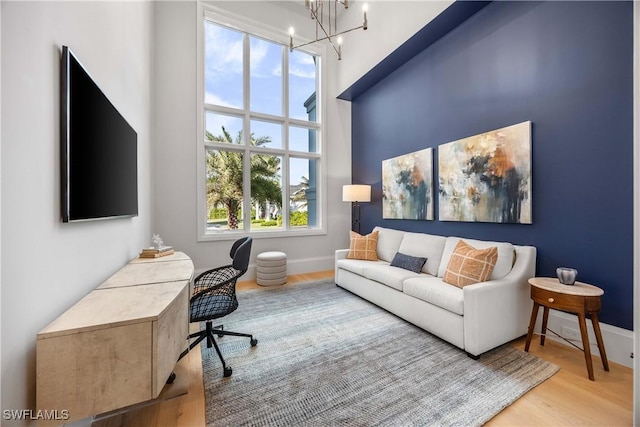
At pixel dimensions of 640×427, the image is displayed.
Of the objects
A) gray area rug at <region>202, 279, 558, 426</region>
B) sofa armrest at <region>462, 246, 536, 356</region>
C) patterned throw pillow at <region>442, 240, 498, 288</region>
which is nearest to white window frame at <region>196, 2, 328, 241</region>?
gray area rug at <region>202, 279, 558, 426</region>

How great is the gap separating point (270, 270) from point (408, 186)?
253 cm

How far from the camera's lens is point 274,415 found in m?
1.49

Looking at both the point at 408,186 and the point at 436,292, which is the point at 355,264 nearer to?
the point at 436,292

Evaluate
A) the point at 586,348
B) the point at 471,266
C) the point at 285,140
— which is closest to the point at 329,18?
the point at 285,140

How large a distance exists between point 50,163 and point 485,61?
3.91 meters

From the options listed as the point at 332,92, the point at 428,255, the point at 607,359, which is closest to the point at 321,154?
the point at 332,92

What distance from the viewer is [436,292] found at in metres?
2.31

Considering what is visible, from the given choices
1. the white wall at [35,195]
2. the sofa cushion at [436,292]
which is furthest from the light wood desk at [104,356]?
the sofa cushion at [436,292]

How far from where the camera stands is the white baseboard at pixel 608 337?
1.90 metres

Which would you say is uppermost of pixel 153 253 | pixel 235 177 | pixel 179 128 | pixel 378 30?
pixel 378 30

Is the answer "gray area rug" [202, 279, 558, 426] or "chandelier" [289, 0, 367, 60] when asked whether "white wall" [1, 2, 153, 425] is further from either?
"chandelier" [289, 0, 367, 60]

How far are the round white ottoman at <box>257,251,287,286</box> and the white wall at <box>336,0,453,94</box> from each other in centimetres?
349

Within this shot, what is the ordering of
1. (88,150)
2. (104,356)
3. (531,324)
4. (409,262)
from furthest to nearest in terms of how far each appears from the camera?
(409,262)
(531,324)
(88,150)
(104,356)

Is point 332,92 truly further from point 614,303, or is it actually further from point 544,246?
point 614,303
